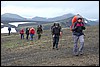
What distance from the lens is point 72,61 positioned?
16.1 meters

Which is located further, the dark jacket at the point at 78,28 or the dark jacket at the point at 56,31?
the dark jacket at the point at 56,31

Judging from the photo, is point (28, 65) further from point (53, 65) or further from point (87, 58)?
point (87, 58)

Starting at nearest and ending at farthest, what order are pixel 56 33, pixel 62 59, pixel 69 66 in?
pixel 69 66 < pixel 62 59 < pixel 56 33

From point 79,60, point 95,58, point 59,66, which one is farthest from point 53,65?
point 95,58

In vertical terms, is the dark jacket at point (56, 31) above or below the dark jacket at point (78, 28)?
below

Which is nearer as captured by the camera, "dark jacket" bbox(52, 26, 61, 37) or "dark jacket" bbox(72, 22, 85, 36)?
"dark jacket" bbox(72, 22, 85, 36)

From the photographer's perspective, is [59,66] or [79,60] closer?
[59,66]

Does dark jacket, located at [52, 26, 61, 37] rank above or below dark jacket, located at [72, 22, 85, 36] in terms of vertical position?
below

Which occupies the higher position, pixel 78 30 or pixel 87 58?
pixel 78 30

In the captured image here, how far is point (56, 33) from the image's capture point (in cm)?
2241

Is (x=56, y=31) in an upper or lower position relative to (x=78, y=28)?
lower

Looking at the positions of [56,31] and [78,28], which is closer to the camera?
[78,28]

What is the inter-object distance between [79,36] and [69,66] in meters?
2.97

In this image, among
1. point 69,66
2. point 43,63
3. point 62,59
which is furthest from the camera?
point 62,59
